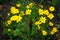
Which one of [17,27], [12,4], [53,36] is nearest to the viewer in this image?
[17,27]

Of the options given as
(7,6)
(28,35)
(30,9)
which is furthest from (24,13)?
(7,6)

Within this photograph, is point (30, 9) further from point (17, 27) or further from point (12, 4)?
point (12, 4)

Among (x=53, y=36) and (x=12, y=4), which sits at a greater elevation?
(x=12, y=4)

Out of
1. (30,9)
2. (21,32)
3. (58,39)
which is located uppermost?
(30,9)

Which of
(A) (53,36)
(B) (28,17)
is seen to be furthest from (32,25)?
(A) (53,36)

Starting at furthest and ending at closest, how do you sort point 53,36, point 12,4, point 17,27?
point 12,4 < point 53,36 < point 17,27

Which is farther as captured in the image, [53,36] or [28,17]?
[53,36]

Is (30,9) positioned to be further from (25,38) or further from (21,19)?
(25,38)

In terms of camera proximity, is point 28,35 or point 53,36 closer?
point 28,35

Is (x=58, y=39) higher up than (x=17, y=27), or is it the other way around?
(x=17, y=27)
